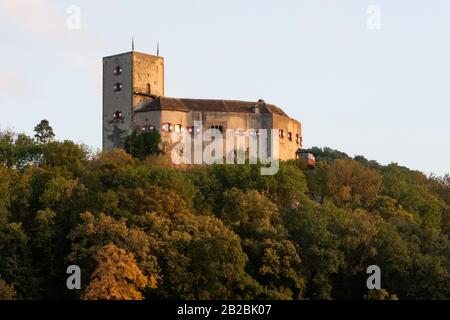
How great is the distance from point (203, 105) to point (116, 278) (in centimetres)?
2863

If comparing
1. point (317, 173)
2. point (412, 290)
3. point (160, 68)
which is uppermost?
point (160, 68)

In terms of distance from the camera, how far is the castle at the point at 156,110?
95750mm

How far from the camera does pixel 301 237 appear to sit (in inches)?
3095

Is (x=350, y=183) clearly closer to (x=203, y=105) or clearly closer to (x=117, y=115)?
(x=203, y=105)

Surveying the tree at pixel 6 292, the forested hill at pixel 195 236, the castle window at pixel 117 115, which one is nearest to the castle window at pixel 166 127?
the castle window at pixel 117 115

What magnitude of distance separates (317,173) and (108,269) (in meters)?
27.5

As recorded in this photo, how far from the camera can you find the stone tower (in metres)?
96.8

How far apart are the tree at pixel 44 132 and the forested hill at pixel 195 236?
1099cm

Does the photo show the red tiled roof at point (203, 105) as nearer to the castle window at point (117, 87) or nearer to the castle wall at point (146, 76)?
the castle wall at point (146, 76)

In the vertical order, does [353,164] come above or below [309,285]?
above

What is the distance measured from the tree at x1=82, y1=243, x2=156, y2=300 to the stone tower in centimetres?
2501
